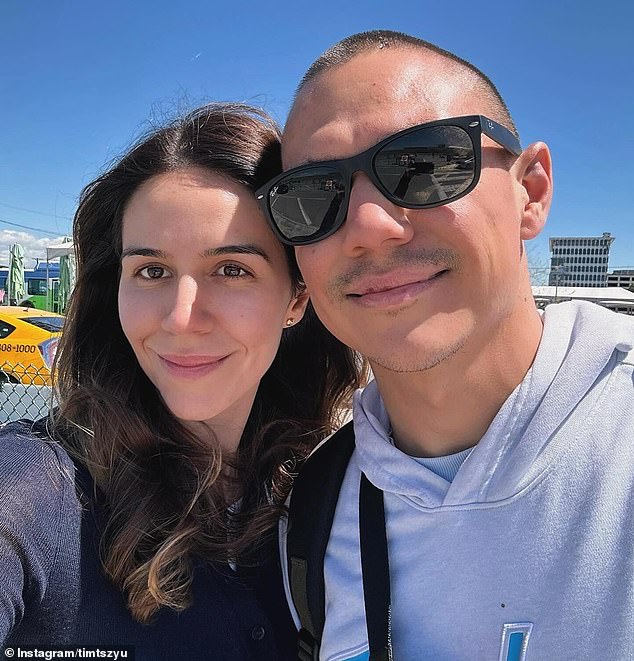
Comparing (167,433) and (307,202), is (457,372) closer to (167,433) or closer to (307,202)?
(307,202)

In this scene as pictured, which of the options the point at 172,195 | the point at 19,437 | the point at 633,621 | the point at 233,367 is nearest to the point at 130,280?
the point at 172,195

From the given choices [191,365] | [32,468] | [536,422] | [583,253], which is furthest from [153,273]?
[583,253]

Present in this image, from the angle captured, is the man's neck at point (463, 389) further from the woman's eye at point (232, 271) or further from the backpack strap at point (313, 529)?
the woman's eye at point (232, 271)

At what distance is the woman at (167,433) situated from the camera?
132 cm

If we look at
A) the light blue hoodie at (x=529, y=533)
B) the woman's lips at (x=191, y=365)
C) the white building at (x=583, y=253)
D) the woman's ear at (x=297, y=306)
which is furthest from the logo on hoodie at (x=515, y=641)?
the white building at (x=583, y=253)

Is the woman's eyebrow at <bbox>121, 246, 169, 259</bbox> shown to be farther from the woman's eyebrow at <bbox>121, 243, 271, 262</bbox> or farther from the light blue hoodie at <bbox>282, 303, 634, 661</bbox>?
the light blue hoodie at <bbox>282, 303, 634, 661</bbox>

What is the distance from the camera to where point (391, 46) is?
5.09 ft

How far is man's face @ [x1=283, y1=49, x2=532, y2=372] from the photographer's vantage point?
1.39 meters

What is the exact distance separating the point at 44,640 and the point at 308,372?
138 centimetres

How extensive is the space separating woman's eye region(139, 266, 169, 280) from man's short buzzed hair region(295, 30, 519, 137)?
2.21 feet

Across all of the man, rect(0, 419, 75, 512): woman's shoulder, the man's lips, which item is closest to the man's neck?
the man

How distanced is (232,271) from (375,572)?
36.7 inches

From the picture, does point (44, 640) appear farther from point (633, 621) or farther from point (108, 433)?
point (633, 621)

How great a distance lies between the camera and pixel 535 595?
46.5 inches
